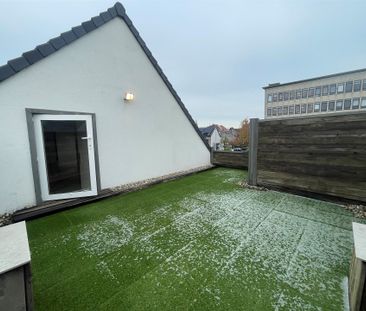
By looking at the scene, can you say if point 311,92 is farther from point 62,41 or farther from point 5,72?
point 5,72

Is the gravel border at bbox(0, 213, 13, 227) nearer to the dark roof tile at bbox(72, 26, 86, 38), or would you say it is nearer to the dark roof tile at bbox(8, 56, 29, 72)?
the dark roof tile at bbox(8, 56, 29, 72)

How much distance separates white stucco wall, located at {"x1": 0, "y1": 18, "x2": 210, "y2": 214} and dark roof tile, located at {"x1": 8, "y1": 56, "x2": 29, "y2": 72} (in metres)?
0.09

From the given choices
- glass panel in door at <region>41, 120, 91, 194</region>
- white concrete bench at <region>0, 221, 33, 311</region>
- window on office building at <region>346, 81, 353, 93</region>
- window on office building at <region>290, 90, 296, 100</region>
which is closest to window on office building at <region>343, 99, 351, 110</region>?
window on office building at <region>346, 81, 353, 93</region>

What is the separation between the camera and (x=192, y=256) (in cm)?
199

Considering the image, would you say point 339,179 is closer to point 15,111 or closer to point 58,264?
point 58,264

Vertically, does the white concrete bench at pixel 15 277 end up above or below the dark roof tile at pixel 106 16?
below

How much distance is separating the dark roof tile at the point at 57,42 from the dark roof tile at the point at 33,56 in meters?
0.33

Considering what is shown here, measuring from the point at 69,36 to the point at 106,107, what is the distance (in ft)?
4.75

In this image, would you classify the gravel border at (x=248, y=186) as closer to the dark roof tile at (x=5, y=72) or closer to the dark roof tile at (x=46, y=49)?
the dark roof tile at (x=46, y=49)

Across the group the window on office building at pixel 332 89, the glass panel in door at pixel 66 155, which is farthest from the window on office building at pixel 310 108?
the glass panel in door at pixel 66 155

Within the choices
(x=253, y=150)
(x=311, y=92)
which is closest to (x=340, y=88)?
(x=311, y=92)

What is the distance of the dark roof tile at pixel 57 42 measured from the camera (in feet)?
10.6

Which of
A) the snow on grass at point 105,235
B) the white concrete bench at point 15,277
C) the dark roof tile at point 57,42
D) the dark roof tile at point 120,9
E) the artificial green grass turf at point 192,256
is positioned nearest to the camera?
the white concrete bench at point 15,277

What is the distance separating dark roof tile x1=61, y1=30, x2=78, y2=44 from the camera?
3.35 metres
